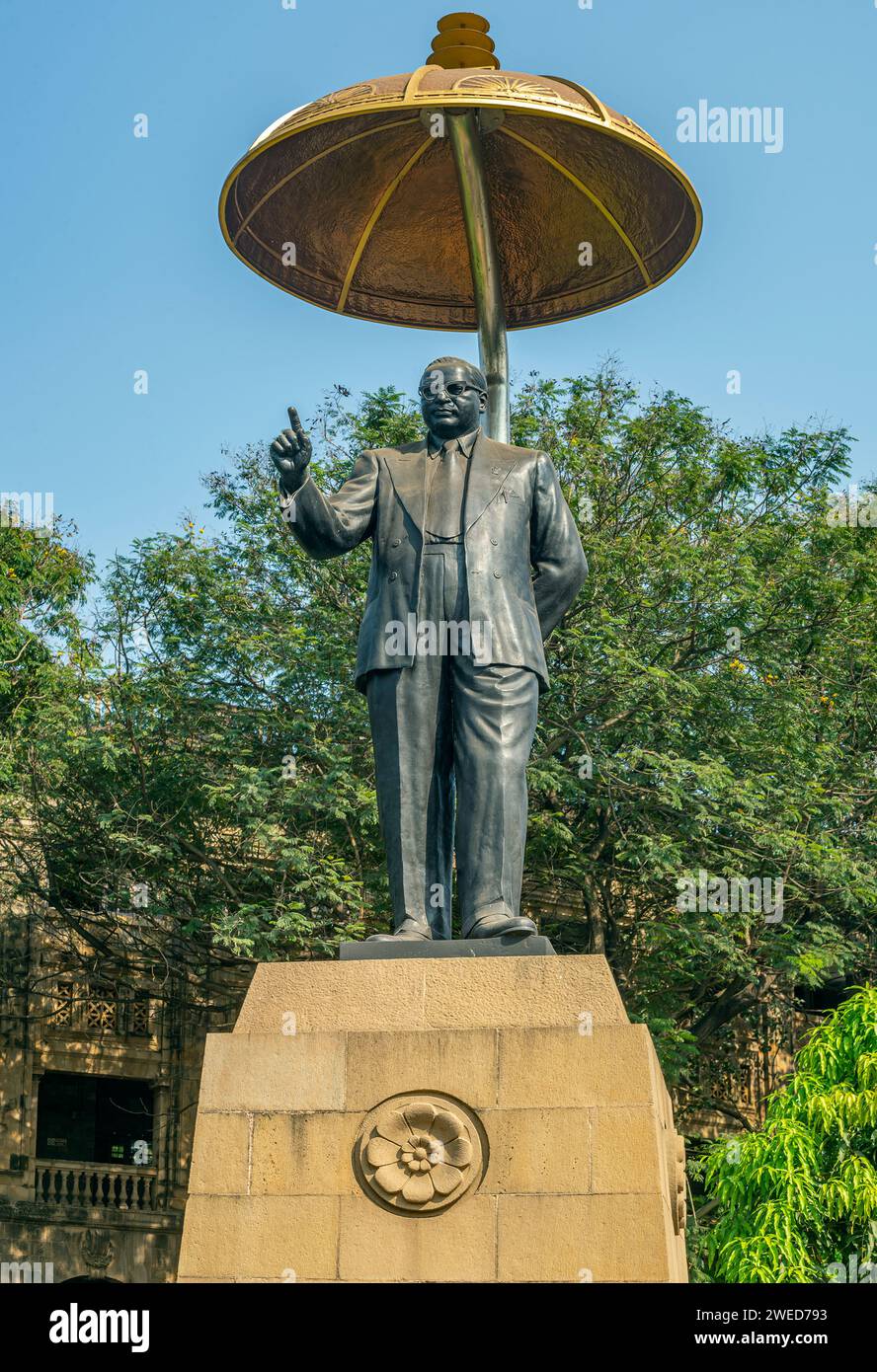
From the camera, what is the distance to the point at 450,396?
783 centimetres

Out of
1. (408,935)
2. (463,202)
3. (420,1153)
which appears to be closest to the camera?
(420,1153)

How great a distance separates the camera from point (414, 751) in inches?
292

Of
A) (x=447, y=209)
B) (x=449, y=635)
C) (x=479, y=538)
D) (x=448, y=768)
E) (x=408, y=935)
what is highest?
(x=447, y=209)

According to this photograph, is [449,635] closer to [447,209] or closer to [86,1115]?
[447,209]

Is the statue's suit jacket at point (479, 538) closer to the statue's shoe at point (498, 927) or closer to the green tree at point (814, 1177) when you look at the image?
the statue's shoe at point (498, 927)

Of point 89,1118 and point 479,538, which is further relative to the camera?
point 89,1118

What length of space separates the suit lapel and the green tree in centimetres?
1005

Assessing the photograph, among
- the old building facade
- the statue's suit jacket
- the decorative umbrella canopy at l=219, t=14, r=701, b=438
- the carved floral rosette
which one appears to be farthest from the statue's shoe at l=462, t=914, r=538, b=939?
the old building facade

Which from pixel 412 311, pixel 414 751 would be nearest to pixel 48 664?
pixel 412 311

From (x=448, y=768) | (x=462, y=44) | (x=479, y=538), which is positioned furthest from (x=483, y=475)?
(x=462, y=44)

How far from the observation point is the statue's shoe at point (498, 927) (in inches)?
274

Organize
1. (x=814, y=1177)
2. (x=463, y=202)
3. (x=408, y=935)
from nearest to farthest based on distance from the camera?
(x=408, y=935) → (x=463, y=202) → (x=814, y=1177)

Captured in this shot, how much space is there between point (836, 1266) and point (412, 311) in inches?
400

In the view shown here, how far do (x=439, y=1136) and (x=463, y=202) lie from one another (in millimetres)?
4930
